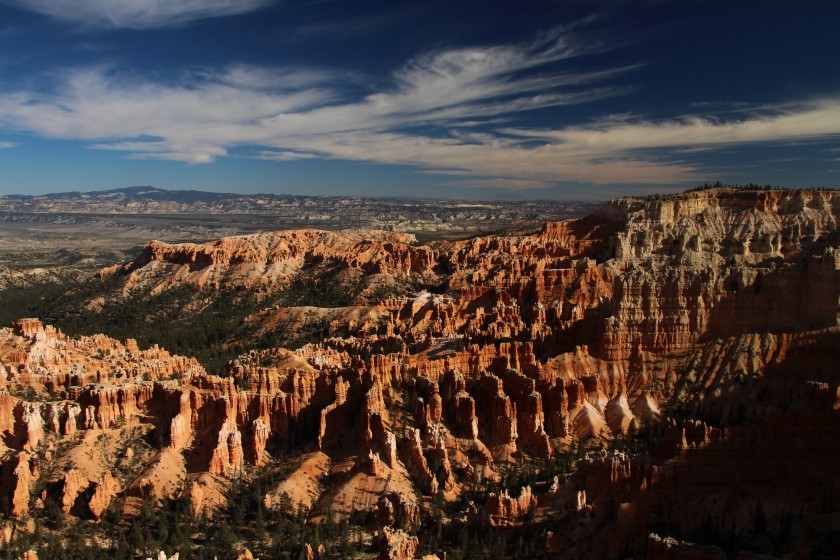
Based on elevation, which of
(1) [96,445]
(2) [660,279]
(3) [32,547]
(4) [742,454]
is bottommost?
(3) [32,547]

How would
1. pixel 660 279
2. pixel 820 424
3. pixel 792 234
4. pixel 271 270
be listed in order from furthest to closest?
1. pixel 271 270
2. pixel 792 234
3. pixel 660 279
4. pixel 820 424

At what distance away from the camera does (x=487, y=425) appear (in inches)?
1943

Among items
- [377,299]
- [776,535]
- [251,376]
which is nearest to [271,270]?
[377,299]

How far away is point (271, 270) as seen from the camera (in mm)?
118562

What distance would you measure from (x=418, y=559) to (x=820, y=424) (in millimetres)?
18747

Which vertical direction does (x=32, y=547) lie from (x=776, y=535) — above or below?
below

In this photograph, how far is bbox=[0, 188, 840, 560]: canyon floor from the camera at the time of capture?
31.9 m

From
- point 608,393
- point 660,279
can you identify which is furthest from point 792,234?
point 608,393

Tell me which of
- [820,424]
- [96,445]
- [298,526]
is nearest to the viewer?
[820,424]

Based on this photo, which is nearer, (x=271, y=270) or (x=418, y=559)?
(x=418, y=559)

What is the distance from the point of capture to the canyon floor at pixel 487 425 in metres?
31.9

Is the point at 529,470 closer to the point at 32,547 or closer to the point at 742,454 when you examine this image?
the point at 742,454

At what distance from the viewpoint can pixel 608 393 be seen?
5462 cm

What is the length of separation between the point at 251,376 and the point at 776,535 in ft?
110
